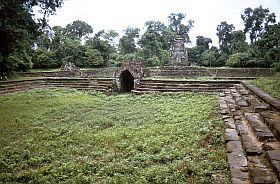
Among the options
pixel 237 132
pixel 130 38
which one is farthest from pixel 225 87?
pixel 130 38

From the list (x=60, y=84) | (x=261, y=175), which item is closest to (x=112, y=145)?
(x=261, y=175)

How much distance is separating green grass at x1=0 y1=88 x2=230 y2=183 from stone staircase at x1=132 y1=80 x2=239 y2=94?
337 centimetres

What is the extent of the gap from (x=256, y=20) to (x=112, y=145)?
41326 millimetres

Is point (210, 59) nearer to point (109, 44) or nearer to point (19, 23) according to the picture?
point (109, 44)

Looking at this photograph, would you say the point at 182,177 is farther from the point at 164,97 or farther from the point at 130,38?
A: the point at 130,38

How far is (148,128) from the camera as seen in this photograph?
7.85m

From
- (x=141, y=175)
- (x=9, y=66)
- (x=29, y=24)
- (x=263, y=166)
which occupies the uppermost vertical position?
(x=29, y=24)

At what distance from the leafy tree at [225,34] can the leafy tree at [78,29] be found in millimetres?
24486

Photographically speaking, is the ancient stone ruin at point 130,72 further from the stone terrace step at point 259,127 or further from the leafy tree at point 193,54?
the leafy tree at point 193,54

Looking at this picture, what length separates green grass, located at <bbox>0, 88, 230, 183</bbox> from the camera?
468cm

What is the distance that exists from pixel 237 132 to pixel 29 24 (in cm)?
1190

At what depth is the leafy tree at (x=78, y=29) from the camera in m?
52.8

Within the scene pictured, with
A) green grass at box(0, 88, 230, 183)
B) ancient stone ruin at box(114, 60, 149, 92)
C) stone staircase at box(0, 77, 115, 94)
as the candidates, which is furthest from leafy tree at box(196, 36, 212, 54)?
green grass at box(0, 88, 230, 183)

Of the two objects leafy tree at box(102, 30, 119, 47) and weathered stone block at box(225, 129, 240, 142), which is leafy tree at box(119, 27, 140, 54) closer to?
leafy tree at box(102, 30, 119, 47)
